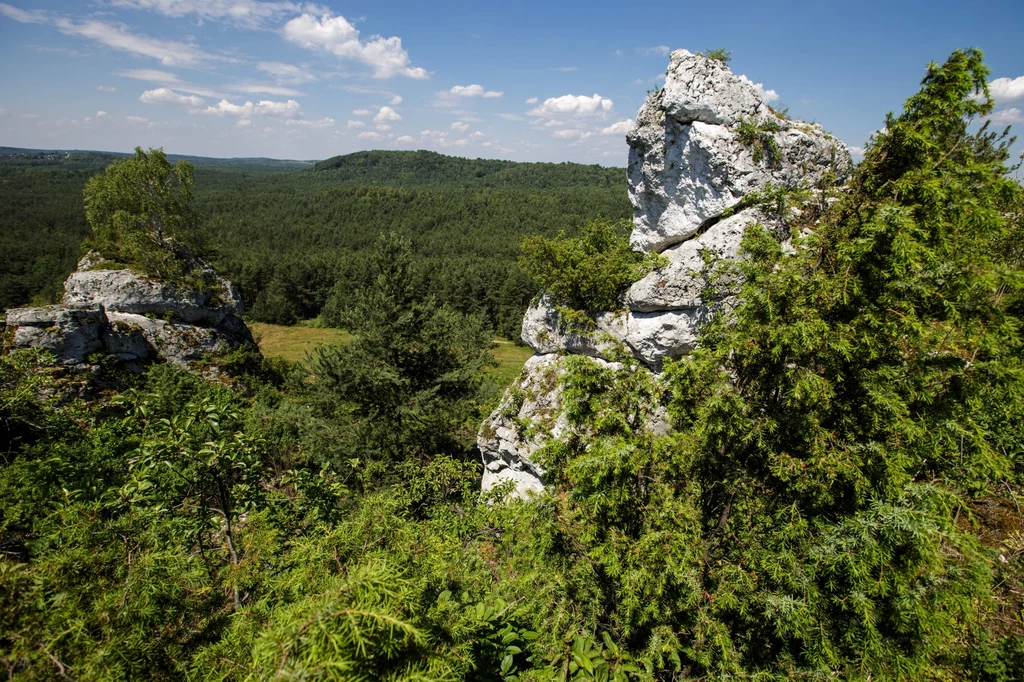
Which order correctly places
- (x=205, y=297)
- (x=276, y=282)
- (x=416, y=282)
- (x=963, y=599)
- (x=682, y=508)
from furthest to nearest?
(x=276, y=282), (x=205, y=297), (x=416, y=282), (x=682, y=508), (x=963, y=599)

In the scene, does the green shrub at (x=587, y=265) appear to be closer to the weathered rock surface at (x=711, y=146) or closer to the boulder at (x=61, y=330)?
the weathered rock surface at (x=711, y=146)

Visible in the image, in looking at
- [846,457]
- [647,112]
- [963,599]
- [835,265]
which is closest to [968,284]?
[835,265]

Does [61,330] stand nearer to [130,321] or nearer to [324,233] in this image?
[130,321]

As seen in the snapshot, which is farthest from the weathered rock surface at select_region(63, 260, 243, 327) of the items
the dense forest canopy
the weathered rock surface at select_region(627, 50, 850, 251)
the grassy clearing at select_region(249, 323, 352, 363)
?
the grassy clearing at select_region(249, 323, 352, 363)

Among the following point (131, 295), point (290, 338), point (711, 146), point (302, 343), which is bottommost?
point (290, 338)

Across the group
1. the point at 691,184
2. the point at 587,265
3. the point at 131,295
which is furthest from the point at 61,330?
the point at 691,184

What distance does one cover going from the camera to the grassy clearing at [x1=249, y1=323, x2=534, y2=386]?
51.1 m

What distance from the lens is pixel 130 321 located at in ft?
64.5

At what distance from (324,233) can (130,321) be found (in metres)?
103

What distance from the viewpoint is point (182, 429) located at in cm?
433

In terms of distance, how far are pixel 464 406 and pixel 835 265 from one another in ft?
39.9

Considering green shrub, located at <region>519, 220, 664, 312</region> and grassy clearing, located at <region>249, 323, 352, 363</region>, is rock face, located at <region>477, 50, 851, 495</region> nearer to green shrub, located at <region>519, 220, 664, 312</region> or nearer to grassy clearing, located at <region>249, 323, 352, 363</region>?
green shrub, located at <region>519, 220, 664, 312</region>

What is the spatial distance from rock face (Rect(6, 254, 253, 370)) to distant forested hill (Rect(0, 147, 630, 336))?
564 centimetres

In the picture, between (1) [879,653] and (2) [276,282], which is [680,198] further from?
(2) [276,282]
